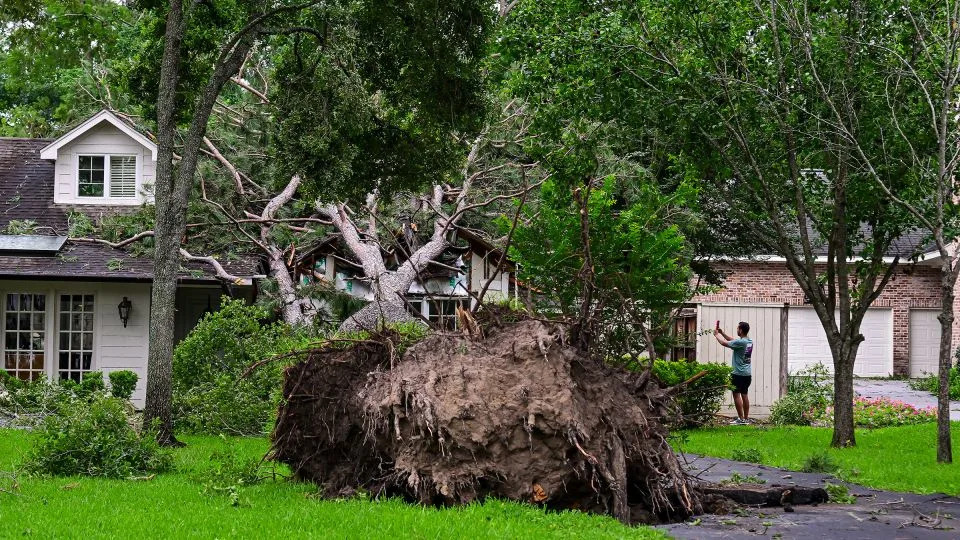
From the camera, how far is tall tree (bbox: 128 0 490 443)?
595 inches

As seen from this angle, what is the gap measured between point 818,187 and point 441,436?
1004 centimetres

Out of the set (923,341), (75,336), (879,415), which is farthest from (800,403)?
(923,341)

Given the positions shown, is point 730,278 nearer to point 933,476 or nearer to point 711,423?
point 711,423

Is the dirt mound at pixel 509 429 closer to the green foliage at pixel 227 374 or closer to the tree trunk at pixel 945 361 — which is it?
the tree trunk at pixel 945 361

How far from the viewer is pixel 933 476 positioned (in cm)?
1279

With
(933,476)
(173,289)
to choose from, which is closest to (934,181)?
(933,476)

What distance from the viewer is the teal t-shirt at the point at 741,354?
2011cm

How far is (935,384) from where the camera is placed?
94.1 ft

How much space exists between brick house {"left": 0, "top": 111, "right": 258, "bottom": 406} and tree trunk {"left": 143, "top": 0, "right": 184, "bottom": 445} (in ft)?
24.4

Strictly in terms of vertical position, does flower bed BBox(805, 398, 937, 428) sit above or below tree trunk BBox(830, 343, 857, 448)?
below

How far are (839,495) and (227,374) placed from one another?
32.9ft

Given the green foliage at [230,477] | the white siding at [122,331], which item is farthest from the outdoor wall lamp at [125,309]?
the green foliage at [230,477]

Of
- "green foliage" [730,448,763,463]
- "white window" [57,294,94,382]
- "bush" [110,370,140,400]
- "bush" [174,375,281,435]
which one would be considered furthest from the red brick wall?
"bush" [174,375,281,435]

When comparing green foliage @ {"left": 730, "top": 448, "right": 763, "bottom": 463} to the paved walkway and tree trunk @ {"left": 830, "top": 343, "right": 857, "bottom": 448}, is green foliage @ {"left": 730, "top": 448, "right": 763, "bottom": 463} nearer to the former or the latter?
tree trunk @ {"left": 830, "top": 343, "right": 857, "bottom": 448}
